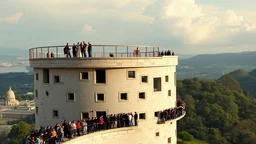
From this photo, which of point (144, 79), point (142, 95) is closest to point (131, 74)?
point (144, 79)

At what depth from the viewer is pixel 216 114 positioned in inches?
4161

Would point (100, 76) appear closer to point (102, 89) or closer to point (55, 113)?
point (102, 89)

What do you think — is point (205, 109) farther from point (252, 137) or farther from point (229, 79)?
point (229, 79)

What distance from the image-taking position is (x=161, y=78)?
32125mm

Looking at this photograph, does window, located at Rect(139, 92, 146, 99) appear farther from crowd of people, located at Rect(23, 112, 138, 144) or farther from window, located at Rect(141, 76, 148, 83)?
crowd of people, located at Rect(23, 112, 138, 144)

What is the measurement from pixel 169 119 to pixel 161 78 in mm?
4020

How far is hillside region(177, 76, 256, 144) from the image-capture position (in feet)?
296

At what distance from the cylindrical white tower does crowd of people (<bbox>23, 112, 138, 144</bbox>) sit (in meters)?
0.95

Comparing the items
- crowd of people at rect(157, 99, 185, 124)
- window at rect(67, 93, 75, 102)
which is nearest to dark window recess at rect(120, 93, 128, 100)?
crowd of people at rect(157, 99, 185, 124)

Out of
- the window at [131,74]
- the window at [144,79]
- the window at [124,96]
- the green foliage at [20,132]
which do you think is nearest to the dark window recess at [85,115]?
the window at [124,96]

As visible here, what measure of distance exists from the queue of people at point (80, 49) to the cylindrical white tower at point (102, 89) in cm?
82

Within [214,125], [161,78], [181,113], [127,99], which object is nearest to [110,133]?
[127,99]

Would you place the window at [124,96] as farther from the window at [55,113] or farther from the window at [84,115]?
the window at [55,113]

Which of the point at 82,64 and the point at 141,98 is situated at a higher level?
the point at 82,64
